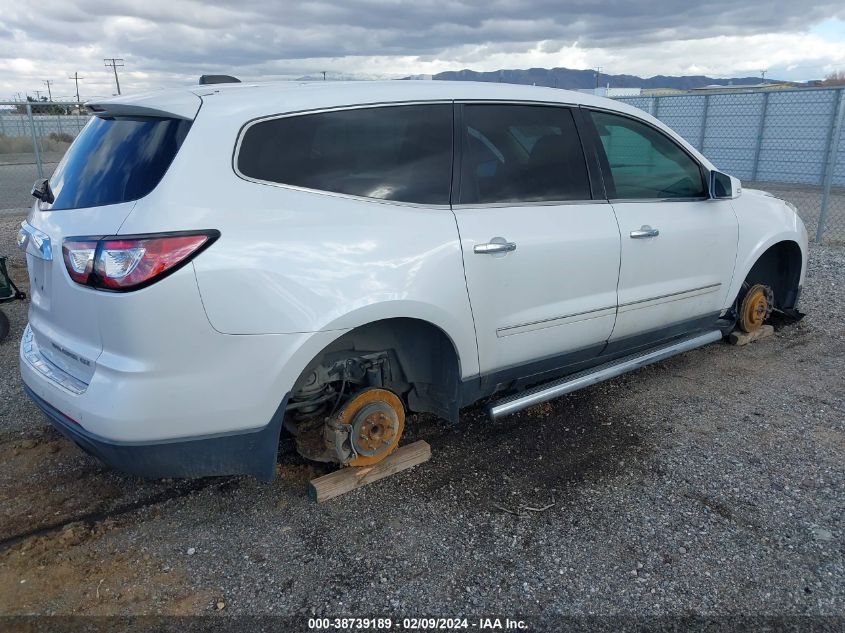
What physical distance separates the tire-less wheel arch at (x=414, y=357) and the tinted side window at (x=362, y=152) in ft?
2.04

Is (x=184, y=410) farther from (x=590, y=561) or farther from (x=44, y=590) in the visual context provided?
(x=590, y=561)

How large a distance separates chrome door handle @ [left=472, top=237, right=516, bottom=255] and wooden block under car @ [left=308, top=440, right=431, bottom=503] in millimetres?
1124

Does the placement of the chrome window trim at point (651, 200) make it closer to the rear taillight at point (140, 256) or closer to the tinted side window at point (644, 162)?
the tinted side window at point (644, 162)

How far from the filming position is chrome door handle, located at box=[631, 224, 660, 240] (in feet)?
12.5

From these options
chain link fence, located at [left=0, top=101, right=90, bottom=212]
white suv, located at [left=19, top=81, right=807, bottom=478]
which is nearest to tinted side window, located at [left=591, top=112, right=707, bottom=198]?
white suv, located at [left=19, top=81, right=807, bottom=478]

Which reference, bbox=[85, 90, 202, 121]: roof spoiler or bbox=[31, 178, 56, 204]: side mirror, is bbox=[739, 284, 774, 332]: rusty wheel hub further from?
bbox=[31, 178, 56, 204]: side mirror

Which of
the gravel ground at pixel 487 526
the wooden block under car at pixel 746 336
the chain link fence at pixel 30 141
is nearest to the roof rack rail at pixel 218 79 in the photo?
the gravel ground at pixel 487 526

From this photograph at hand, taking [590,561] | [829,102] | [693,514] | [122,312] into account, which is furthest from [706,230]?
[829,102]

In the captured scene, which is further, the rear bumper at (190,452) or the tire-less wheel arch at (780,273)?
the tire-less wheel arch at (780,273)

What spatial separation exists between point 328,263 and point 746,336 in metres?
4.01

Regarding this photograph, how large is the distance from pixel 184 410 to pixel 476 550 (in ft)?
4.50

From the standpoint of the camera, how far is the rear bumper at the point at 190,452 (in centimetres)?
258

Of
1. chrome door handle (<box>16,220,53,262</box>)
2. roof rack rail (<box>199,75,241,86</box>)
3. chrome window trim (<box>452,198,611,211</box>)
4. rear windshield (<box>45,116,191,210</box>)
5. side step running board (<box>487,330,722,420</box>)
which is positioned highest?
roof rack rail (<box>199,75,241,86</box>)

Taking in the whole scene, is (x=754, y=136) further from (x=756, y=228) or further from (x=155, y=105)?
(x=155, y=105)
